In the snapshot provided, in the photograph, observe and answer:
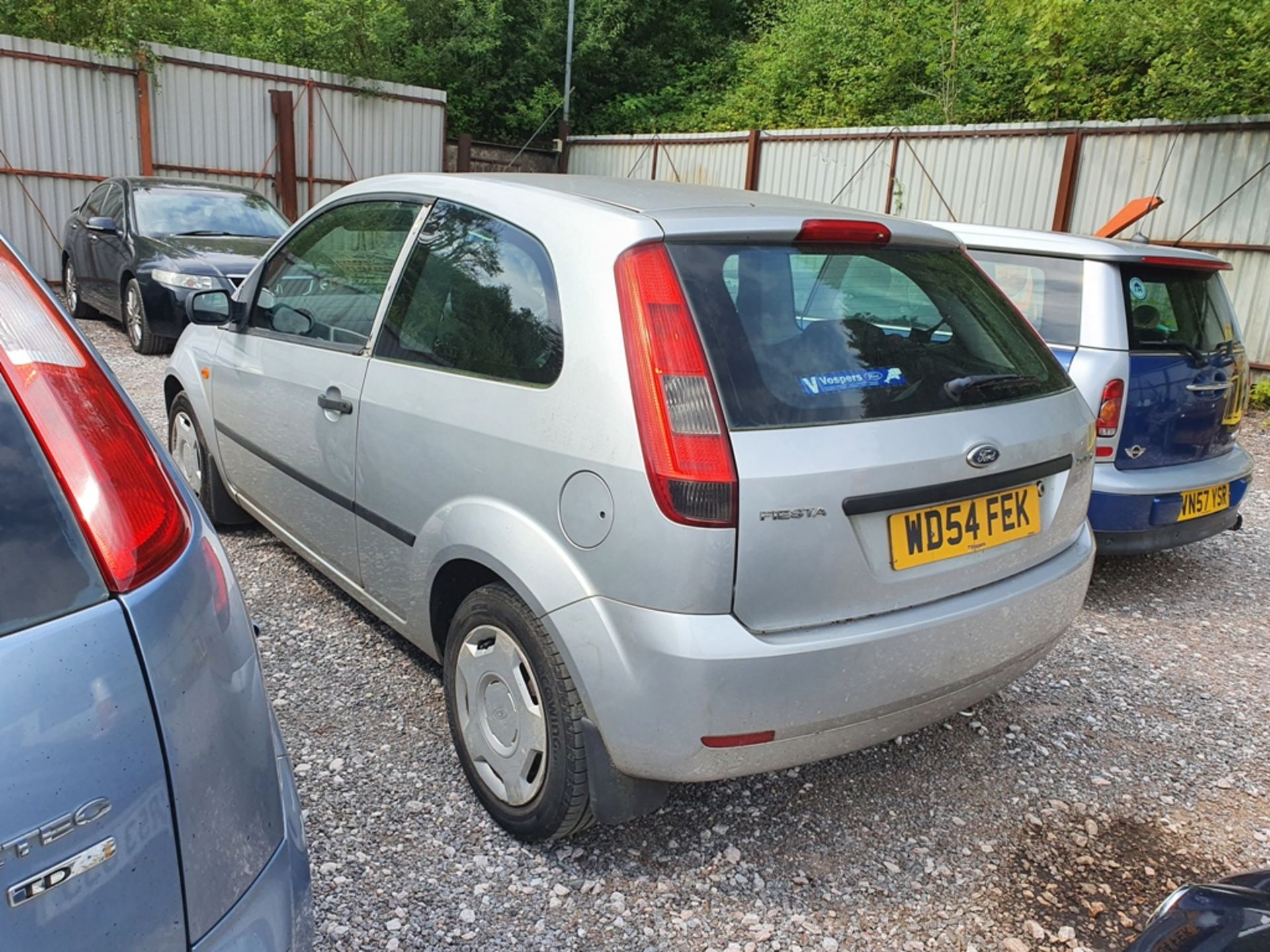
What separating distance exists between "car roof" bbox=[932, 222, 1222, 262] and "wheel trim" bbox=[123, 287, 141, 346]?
6.78 meters

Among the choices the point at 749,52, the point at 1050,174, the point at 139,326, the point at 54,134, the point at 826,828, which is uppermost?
the point at 749,52

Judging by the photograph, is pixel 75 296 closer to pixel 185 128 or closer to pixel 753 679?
pixel 185 128

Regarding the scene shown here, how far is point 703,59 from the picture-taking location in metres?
23.2

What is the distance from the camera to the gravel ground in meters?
2.20

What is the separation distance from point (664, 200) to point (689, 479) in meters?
0.88

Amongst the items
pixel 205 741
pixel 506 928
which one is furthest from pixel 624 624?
→ pixel 205 741

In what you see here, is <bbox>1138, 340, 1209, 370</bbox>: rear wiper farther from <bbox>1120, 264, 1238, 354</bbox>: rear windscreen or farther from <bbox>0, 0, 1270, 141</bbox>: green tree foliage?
<bbox>0, 0, 1270, 141</bbox>: green tree foliage

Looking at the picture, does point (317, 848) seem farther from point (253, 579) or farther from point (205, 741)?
point (253, 579)

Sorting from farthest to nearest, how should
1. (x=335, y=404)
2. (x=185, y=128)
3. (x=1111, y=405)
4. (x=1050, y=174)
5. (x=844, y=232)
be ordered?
1. (x=185, y=128)
2. (x=1050, y=174)
3. (x=1111, y=405)
4. (x=335, y=404)
5. (x=844, y=232)

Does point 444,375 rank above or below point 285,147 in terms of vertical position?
below

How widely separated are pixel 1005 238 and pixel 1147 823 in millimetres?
2818

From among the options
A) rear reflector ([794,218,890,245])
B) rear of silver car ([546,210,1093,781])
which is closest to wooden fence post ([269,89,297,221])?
rear reflector ([794,218,890,245])

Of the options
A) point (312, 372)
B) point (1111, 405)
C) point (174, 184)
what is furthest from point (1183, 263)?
point (174, 184)

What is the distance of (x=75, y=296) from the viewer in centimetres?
1027
